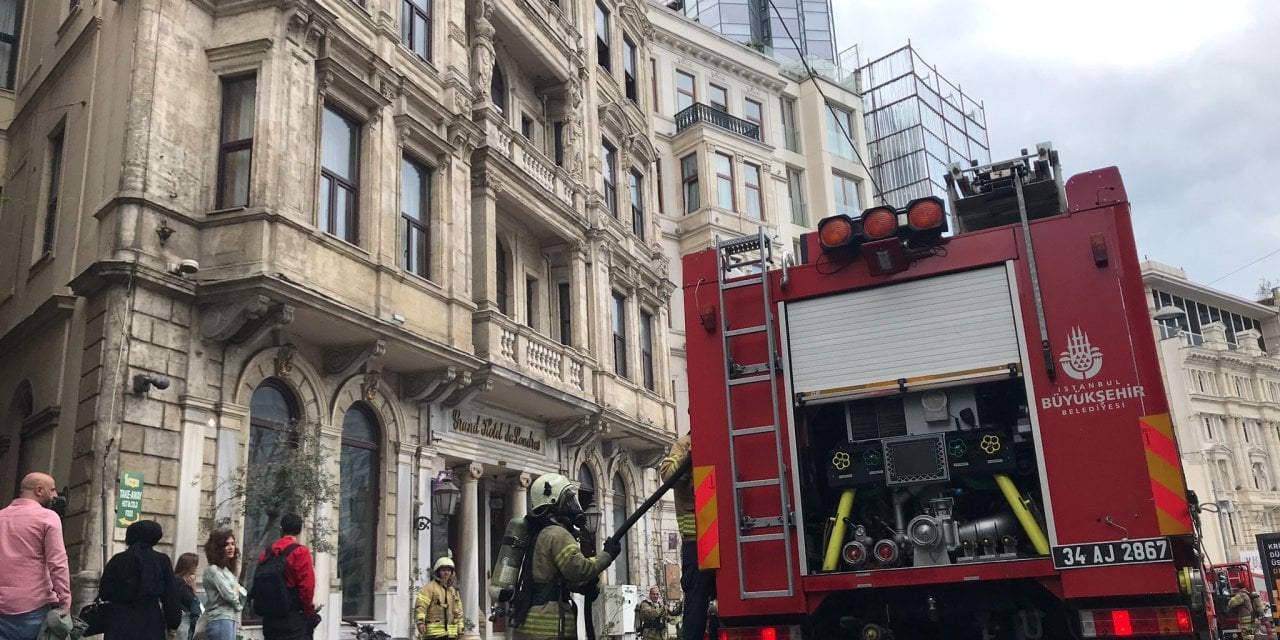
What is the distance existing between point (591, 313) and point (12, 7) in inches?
463

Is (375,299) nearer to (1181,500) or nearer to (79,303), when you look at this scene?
(79,303)

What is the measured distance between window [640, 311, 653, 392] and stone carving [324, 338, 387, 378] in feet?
36.0

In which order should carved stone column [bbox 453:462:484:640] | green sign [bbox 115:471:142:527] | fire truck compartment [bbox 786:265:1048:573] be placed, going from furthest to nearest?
1. carved stone column [bbox 453:462:484:640]
2. green sign [bbox 115:471:142:527]
3. fire truck compartment [bbox 786:265:1048:573]

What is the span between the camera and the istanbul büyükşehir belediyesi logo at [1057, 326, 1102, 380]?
607 centimetres

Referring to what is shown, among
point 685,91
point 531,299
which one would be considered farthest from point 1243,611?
point 685,91

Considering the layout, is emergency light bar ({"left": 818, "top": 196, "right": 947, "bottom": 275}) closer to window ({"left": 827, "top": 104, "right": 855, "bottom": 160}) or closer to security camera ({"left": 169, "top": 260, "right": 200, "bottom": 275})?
security camera ({"left": 169, "top": 260, "right": 200, "bottom": 275})

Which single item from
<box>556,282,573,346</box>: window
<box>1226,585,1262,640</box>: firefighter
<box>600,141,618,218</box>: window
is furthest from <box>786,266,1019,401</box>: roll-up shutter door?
<box>1226,585,1262,640</box>: firefighter

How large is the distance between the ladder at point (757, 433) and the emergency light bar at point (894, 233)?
25.4 inches

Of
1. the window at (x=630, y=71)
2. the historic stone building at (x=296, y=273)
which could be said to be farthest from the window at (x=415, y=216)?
the window at (x=630, y=71)

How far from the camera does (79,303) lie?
12594 mm

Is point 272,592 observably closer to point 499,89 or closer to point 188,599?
point 188,599

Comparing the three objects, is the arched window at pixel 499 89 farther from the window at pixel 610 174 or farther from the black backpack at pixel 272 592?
the black backpack at pixel 272 592

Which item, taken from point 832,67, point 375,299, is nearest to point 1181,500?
point 375,299

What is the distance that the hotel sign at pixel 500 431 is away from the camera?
17266 millimetres
